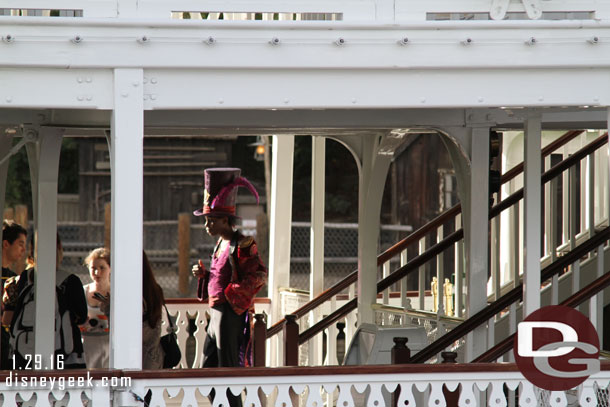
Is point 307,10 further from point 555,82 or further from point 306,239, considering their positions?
point 306,239

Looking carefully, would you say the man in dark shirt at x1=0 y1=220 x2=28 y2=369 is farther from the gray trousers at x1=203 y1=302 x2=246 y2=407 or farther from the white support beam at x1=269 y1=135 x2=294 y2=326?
the white support beam at x1=269 y1=135 x2=294 y2=326

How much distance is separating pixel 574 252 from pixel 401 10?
293cm

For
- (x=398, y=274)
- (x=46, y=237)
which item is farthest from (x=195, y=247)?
(x=46, y=237)

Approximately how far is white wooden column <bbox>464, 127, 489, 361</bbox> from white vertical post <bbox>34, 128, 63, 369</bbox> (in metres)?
3.18

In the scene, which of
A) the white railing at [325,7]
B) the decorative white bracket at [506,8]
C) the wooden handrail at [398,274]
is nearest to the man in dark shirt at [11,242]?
the white railing at [325,7]

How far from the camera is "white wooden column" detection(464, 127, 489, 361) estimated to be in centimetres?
837

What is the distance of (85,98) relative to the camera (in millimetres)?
6289

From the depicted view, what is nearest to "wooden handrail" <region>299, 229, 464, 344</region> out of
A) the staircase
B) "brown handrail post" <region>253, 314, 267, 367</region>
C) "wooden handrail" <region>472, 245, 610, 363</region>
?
the staircase

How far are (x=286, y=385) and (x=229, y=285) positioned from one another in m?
2.39

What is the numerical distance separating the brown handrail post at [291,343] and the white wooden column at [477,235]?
1.78m

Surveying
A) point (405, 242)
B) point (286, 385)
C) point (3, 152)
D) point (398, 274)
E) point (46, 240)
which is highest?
point (3, 152)

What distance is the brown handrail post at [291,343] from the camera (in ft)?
31.6

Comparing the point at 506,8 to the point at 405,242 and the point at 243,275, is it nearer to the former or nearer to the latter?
the point at 243,275

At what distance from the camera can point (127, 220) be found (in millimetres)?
6266
